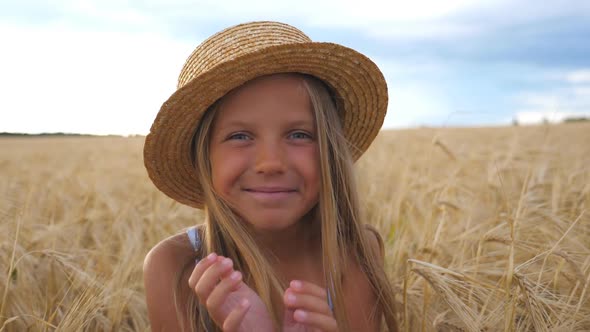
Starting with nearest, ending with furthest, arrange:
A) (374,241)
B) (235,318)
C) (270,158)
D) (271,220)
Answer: (235,318) < (270,158) < (271,220) < (374,241)

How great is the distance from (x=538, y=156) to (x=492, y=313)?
10.8 ft

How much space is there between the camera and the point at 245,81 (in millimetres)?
1403

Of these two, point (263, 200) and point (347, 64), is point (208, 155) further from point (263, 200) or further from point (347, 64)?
point (347, 64)

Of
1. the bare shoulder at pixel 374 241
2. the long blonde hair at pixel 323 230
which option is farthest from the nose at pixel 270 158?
the bare shoulder at pixel 374 241

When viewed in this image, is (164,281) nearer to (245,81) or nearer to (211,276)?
(211,276)

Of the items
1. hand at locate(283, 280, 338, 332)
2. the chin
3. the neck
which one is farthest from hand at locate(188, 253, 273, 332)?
the neck

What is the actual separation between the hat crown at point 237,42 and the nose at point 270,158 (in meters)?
0.25

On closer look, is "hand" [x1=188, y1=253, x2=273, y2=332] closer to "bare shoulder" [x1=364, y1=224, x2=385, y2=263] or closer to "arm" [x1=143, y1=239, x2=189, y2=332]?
"arm" [x1=143, y1=239, x2=189, y2=332]

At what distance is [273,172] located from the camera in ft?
4.53

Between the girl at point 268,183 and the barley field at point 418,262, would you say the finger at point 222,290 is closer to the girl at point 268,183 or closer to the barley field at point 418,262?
the girl at point 268,183

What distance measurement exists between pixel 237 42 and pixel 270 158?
362 millimetres

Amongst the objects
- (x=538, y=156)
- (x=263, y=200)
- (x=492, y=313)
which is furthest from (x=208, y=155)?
(x=538, y=156)

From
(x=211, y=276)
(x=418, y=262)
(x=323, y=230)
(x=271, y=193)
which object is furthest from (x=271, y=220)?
(x=418, y=262)

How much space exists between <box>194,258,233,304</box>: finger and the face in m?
→ 0.27
